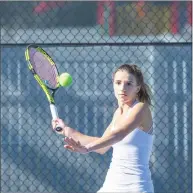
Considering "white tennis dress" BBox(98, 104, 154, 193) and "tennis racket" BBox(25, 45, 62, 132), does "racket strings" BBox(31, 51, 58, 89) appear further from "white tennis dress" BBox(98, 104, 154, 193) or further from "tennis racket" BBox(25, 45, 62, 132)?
"white tennis dress" BBox(98, 104, 154, 193)

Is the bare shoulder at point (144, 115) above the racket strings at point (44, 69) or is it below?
below

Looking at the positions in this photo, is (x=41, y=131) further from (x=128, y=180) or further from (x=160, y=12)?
(x=128, y=180)

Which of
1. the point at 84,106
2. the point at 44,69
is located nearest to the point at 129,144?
the point at 44,69

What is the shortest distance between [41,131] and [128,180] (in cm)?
252

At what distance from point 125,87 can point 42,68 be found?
85 cm

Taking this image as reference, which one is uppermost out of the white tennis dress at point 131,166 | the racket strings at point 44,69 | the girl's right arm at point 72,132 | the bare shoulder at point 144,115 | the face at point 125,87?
the racket strings at point 44,69

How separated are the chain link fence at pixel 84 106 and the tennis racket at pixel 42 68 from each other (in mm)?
1588

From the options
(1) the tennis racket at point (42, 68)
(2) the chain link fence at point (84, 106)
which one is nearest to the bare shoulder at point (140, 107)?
(1) the tennis racket at point (42, 68)

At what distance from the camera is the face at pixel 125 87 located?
3725mm

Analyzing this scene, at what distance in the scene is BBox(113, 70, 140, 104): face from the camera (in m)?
Result: 3.72

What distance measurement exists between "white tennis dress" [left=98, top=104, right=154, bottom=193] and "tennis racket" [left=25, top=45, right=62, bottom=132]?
2.45 ft

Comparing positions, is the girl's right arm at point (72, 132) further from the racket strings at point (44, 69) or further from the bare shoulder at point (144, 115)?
the racket strings at point (44, 69)

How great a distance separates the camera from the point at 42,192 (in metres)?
6.10

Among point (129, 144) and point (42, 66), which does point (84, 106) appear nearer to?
point (42, 66)
